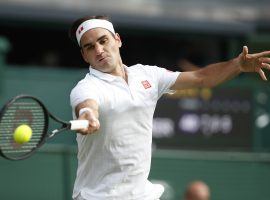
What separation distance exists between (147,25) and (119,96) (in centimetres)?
916

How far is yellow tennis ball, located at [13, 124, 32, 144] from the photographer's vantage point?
5.81 m

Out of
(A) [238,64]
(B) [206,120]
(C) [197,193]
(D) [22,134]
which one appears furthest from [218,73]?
(B) [206,120]

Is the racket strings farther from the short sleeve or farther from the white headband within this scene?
the white headband

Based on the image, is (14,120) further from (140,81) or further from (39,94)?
(39,94)

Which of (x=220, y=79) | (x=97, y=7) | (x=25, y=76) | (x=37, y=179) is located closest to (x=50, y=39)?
(x=97, y=7)

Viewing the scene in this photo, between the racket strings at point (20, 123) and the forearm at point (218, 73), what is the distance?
4.51ft

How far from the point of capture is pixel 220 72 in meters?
6.93

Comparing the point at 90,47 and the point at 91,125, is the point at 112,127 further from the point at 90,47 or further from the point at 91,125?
the point at 91,125

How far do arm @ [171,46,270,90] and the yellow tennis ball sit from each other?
1431mm

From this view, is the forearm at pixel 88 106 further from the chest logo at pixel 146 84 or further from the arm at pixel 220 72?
the arm at pixel 220 72

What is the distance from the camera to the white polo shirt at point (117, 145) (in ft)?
21.1

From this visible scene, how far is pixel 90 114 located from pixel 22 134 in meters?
0.41

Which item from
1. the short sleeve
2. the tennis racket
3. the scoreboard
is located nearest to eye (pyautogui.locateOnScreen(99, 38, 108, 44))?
the short sleeve

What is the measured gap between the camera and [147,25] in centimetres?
1557
